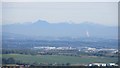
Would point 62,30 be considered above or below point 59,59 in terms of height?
above

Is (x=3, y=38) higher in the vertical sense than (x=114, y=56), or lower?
higher

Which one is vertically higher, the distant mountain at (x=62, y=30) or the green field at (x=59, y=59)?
the distant mountain at (x=62, y=30)

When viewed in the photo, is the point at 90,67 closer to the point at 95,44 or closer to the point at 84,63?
the point at 84,63

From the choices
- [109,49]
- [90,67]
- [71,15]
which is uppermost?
[71,15]

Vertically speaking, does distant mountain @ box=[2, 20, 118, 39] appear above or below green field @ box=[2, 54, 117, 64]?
above

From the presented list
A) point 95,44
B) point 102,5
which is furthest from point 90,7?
point 95,44

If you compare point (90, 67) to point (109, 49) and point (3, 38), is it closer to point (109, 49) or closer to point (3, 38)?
point (109, 49)
